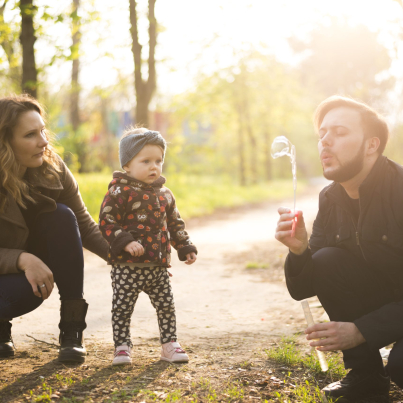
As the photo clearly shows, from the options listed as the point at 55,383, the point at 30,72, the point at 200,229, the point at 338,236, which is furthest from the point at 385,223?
the point at 200,229

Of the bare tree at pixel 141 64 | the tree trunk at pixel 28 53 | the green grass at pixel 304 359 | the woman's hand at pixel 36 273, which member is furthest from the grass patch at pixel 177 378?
the bare tree at pixel 141 64

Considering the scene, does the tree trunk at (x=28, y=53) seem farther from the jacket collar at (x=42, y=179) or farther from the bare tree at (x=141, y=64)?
the jacket collar at (x=42, y=179)

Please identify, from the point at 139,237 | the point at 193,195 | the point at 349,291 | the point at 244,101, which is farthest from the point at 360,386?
the point at 244,101

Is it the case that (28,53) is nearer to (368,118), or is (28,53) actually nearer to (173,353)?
(173,353)

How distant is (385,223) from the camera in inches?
93.8

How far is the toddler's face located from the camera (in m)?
2.99

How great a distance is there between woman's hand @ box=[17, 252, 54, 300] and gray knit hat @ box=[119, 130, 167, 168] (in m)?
0.74

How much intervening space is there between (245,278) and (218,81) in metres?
16.1

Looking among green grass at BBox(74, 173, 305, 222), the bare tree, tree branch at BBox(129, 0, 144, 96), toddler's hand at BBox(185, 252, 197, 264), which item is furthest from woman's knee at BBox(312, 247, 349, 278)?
tree branch at BBox(129, 0, 144, 96)

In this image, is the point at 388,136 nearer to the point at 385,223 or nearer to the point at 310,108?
the point at 385,223

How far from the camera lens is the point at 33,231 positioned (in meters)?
2.90

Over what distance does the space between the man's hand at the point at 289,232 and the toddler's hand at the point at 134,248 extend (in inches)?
29.7

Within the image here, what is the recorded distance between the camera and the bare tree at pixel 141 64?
9.68m

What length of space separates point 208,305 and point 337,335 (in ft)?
7.21
